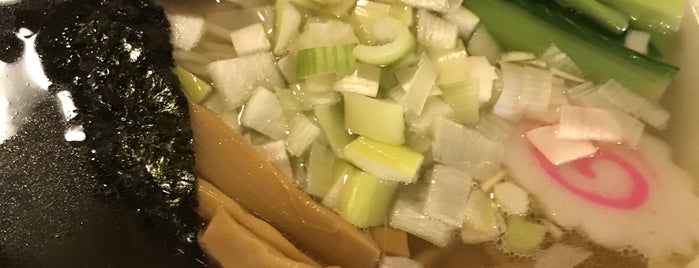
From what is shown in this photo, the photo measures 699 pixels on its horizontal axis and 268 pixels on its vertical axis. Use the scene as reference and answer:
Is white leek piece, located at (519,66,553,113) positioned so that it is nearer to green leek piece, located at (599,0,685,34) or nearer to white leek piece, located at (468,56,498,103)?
white leek piece, located at (468,56,498,103)

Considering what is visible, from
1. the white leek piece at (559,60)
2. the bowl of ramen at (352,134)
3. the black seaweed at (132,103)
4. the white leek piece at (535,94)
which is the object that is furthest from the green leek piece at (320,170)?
the white leek piece at (559,60)

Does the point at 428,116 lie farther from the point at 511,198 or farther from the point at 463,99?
the point at 511,198

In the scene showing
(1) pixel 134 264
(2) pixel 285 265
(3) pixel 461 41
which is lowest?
(1) pixel 134 264

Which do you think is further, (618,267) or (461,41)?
(461,41)

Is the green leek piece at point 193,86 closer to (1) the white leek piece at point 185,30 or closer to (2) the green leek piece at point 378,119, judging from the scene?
(1) the white leek piece at point 185,30

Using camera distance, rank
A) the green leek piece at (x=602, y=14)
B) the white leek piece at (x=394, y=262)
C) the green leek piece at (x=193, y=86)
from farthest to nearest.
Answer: the green leek piece at (x=602, y=14), the green leek piece at (x=193, y=86), the white leek piece at (x=394, y=262)

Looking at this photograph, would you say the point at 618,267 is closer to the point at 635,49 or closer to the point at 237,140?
the point at 635,49

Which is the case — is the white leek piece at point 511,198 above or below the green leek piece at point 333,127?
below

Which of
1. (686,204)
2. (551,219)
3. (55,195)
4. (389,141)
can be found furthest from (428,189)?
(55,195)
